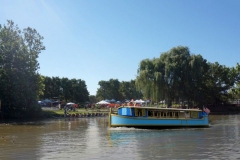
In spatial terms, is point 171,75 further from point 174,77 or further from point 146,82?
point 146,82

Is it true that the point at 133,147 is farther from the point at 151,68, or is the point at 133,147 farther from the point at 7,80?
the point at 151,68

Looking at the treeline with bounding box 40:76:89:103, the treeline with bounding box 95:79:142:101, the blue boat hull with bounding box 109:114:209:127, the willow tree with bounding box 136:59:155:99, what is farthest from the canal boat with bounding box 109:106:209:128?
the treeline with bounding box 95:79:142:101

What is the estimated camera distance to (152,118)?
109 feet

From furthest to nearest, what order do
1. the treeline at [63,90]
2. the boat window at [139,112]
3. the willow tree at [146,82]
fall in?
the treeline at [63,90], the willow tree at [146,82], the boat window at [139,112]

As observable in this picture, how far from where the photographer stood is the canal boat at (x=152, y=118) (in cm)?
3266

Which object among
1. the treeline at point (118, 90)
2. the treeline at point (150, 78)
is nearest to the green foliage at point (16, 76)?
the treeline at point (150, 78)

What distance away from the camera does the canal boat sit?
32656 millimetres

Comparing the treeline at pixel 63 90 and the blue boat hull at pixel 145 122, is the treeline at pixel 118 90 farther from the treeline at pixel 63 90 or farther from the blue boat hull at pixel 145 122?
the blue boat hull at pixel 145 122

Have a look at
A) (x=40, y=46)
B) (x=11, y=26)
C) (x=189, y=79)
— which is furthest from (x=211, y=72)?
(x=11, y=26)

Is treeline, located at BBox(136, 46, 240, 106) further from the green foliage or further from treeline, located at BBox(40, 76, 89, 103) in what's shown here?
treeline, located at BBox(40, 76, 89, 103)

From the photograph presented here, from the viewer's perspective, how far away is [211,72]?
257 feet

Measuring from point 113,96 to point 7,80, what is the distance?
260ft

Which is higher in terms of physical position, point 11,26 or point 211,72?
point 11,26

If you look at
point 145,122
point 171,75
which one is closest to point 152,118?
point 145,122
